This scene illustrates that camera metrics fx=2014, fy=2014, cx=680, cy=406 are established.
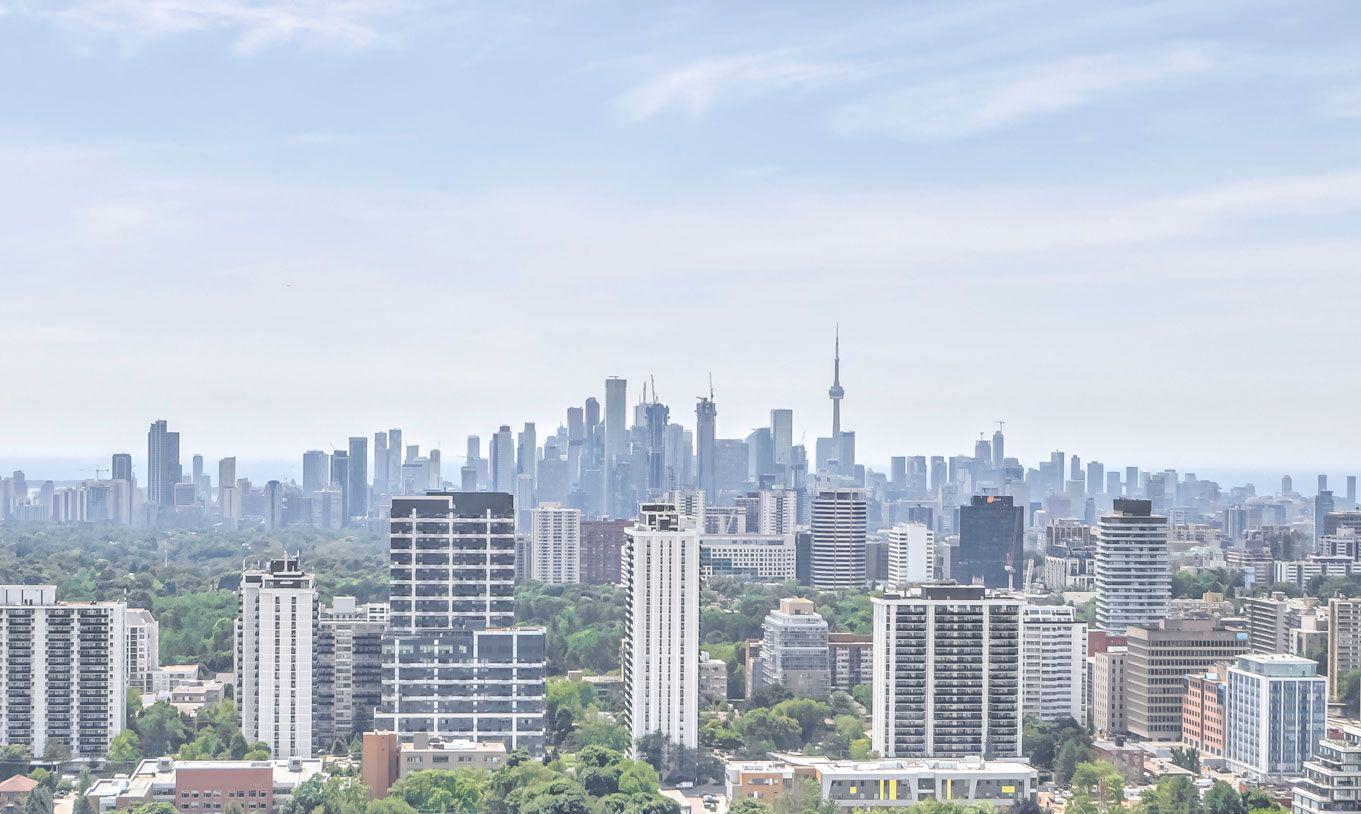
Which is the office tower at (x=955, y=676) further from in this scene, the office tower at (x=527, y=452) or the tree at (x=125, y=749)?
the office tower at (x=527, y=452)

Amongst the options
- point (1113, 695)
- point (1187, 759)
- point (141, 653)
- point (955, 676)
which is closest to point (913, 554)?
point (1113, 695)

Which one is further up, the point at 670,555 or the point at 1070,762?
the point at 670,555

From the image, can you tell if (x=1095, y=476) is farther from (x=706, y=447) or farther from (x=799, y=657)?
(x=799, y=657)

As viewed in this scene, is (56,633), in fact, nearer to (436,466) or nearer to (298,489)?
(436,466)

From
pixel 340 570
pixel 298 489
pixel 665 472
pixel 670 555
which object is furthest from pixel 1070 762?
pixel 298 489

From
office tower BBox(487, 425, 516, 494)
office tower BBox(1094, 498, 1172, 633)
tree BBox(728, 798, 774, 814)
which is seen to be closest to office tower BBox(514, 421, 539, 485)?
office tower BBox(487, 425, 516, 494)

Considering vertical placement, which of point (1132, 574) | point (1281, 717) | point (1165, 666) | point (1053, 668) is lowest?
point (1281, 717)

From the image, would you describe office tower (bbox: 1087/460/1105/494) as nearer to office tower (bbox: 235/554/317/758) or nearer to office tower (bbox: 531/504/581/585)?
office tower (bbox: 531/504/581/585)
